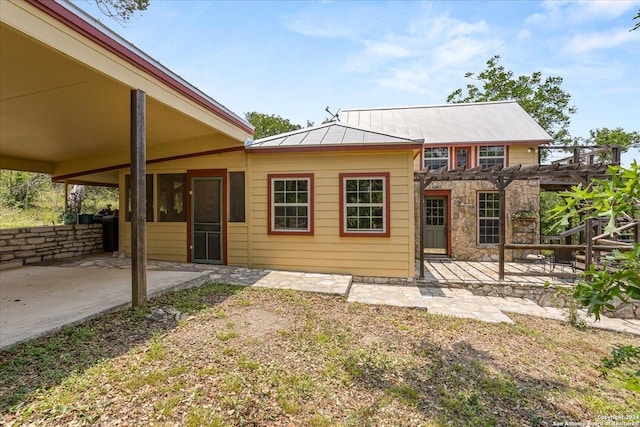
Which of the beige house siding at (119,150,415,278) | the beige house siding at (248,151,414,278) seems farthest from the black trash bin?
the beige house siding at (248,151,414,278)

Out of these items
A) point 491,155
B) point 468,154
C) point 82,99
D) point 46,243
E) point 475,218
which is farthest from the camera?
point 468,154

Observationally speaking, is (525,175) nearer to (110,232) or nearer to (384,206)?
(384,206)

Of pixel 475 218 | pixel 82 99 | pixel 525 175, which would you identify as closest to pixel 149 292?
pixel 82 99

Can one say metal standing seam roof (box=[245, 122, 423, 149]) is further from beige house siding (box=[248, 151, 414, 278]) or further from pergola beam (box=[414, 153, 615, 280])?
pergola beam (box=[414, 153, 615, 280])

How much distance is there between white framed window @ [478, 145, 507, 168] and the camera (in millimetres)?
9820

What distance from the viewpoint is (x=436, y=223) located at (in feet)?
33.2

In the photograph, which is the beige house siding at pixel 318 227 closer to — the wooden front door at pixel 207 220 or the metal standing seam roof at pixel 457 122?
the wooden front door at pixel 207 220

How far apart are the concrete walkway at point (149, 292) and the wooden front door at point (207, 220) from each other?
1.39 feet

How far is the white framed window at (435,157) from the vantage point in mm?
10250

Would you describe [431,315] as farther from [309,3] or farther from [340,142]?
[309,3]


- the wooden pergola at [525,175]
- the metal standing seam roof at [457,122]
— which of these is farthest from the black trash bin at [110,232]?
the metal standing seam roof at [457,122]

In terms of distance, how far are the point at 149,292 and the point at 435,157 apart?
9.60 meters

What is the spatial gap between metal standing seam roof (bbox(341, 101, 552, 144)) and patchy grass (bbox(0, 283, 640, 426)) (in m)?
7.64

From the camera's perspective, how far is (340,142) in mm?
6254
